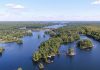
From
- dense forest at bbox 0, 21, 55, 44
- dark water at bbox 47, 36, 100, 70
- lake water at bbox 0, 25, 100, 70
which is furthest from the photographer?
dense forest at bbox 0, 21, 55, 44

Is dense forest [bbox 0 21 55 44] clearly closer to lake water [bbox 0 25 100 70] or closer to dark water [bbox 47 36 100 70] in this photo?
lake water [bbox 0 25 100 70]

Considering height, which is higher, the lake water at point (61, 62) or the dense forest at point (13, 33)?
the lake water at point (61, 62)

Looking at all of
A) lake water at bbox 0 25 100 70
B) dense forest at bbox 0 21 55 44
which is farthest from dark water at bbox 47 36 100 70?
dense forest at bbox 0 21 55 44

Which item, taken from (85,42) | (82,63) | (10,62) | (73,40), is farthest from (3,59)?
(73,40)

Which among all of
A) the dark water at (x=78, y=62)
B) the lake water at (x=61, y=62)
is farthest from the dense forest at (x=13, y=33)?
the dark water at (x=78, y=62)

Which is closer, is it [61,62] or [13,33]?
[61,62]

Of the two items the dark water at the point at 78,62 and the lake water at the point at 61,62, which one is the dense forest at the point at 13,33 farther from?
the dark water at the point at 78,62

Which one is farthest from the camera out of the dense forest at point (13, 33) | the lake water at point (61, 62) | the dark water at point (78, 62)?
the dense forest at point (13, 33)

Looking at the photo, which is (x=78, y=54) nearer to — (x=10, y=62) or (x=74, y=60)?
(x=74, y=60)

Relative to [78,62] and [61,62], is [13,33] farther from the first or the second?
[78,62]

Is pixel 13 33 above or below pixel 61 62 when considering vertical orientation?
below

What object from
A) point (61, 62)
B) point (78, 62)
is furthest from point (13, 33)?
point (78, 62)
